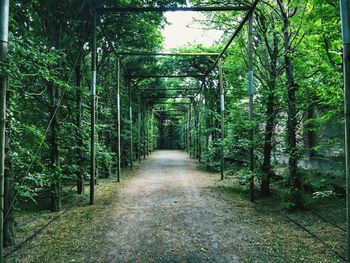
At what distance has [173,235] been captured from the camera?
4621mm

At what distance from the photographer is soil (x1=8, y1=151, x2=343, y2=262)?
3.75m

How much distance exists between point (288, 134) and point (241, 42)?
3831 millimetres

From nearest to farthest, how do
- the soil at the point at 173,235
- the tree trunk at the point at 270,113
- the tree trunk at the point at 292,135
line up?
the soil at the point at 173,235 < the tree trunk at the point at 292,135 < the tree trunk at the point at 270,113

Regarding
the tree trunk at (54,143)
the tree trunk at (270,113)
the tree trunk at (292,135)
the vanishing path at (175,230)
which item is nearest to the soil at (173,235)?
the vanishing path at (175,230)

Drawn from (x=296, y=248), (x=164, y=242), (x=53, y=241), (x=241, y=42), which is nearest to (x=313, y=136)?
(x=241, y=42)

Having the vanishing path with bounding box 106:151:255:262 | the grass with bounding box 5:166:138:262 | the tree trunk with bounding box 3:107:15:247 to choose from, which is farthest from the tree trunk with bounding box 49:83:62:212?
the tree trunk with bounding box 3:107:15:247

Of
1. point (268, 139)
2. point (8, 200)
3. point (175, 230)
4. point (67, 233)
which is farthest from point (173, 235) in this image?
point (268, 139)

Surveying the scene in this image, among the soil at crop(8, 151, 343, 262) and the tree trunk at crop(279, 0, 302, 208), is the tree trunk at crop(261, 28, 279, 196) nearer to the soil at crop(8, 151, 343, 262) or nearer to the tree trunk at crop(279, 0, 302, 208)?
the tree trunk at crop(279, 0, 302, 208)

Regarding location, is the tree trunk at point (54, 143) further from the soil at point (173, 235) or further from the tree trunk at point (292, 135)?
the tree trunk at point (292, 135)

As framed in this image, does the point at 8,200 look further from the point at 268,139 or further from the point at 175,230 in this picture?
the point at 268,139

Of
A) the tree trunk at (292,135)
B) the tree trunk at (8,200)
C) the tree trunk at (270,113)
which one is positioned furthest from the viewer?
the tree trunk at (270,113)

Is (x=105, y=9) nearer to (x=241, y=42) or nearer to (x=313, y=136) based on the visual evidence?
(x=241, y=42)

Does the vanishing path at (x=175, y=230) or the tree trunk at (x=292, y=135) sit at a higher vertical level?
the tree trunk at (x=292, y=135)

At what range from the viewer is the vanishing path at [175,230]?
12.5 feet
